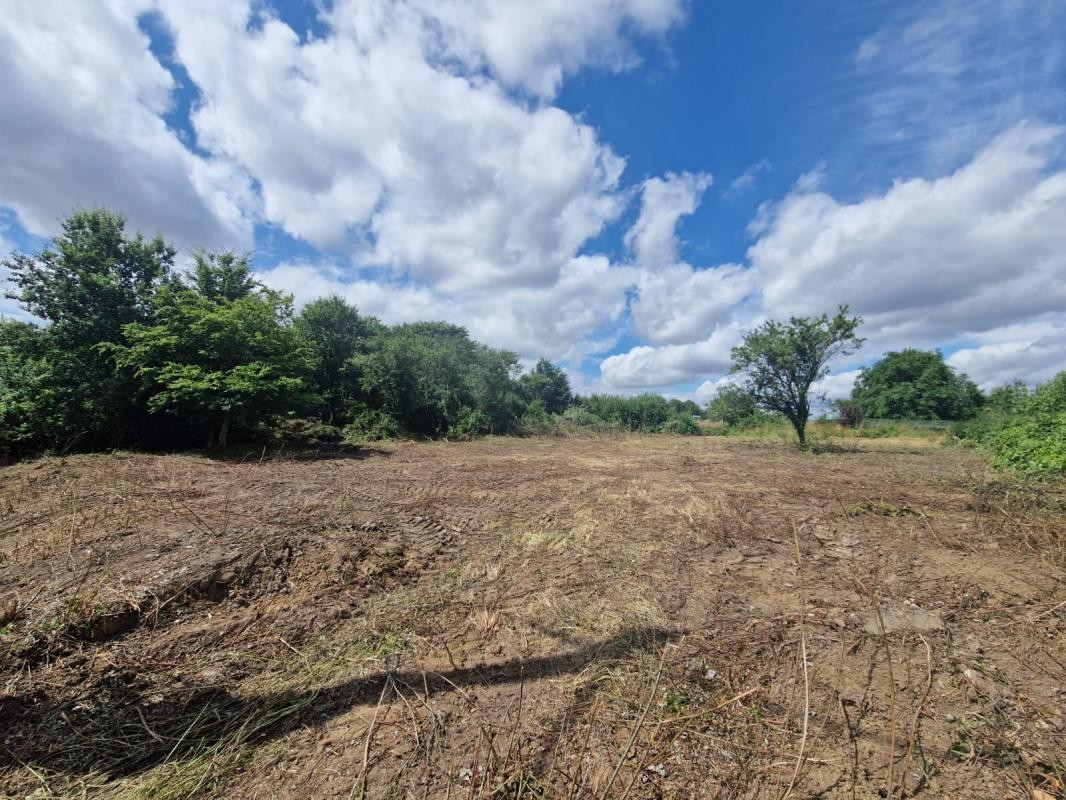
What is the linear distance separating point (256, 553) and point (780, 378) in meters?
16.1

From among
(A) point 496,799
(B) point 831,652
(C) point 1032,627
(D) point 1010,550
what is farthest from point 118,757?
(D) point 1010,550

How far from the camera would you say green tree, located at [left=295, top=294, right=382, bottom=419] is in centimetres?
1625

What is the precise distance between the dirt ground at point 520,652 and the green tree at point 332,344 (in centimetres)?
1141

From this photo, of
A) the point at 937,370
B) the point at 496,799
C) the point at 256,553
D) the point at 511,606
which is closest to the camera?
the point at 496,799

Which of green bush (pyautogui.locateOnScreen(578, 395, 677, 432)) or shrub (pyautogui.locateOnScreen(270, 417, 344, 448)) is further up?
green bush (pyautogui.locateOnScreen(578, 395, 677, 432))

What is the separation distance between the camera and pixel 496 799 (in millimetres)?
1607

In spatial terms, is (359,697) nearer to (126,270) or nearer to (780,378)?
(126,270)

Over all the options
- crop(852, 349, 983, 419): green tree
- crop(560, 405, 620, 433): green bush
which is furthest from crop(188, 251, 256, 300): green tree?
crop(852, 349, 983, 419): green tree

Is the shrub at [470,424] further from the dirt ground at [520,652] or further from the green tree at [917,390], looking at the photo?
the green tree at [917,390]

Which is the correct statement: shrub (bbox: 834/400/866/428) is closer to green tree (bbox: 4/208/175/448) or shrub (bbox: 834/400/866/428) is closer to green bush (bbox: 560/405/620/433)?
green bush (bbox: 560/405/620/433)

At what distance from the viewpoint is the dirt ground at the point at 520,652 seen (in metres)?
1.74

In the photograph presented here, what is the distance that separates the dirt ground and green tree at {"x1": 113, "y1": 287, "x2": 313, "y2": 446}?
4345 mm

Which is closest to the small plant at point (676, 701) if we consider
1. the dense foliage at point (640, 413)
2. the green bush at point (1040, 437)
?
the green bush at point (1040, 437)

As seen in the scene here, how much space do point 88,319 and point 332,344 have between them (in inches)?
308
